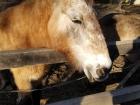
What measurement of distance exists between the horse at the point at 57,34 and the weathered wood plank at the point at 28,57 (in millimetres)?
102

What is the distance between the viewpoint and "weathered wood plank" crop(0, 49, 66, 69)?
3.78 meters

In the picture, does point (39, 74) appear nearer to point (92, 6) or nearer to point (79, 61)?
point (79, 61)

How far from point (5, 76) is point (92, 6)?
5.15 feet

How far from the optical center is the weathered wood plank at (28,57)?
3.78 metres

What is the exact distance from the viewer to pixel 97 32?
3.82 meters

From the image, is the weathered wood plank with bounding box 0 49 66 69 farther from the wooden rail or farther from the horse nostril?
the horse nostril

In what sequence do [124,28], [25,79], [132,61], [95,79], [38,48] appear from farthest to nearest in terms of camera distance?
1. [132,61]
2. [124,28]
3. [25,79]
4. [38,48]
5. [95,79]

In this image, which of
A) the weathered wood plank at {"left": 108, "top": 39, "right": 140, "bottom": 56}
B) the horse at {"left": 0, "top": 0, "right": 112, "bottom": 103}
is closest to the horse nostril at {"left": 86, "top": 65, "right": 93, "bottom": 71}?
the horse at {"left": 0, "top": 0, "right": 112, "bottom": 103}

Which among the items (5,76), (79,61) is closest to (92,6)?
(79,61)

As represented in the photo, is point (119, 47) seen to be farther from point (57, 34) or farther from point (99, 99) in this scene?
point (57, 34)

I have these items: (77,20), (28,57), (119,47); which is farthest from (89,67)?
(119,47)

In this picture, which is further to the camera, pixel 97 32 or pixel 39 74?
pixel 39 74

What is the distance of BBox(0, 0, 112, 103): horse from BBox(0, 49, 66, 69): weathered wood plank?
102mm

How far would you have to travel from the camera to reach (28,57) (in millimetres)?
3920
